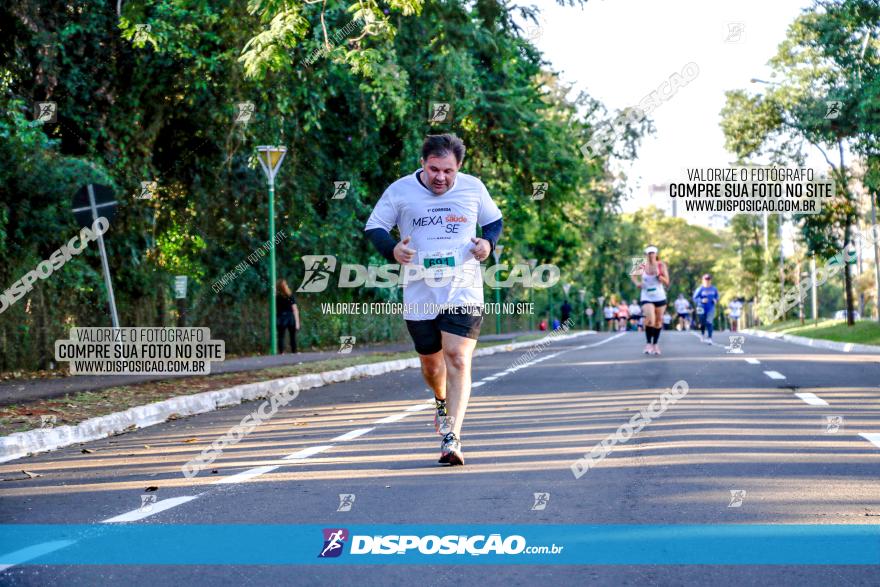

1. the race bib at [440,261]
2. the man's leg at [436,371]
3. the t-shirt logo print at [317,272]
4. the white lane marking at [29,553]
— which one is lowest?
the white lane marking at [29,553]

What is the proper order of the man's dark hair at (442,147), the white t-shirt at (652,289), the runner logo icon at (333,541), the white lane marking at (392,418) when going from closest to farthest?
the runner logo icon at (333,541)
the man's dark hair at (442,147)
the white lane marking at (392,418)
the white t-shirt at (652,289)

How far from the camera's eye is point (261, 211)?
95.6ft

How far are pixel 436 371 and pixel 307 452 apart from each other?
50.4 inches

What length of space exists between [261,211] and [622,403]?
16881 millimetres

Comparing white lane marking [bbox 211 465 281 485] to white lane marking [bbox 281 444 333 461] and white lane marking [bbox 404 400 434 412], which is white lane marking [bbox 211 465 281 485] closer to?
white lane marking [bbox 281 444 333 461]

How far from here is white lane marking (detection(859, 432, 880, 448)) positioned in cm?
950

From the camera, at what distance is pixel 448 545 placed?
19.0ft

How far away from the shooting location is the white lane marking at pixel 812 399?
42.9ft

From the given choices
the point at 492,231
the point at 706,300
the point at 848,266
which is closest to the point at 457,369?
the point at 492,231

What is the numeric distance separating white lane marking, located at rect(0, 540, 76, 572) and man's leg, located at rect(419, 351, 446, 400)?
3.59 m

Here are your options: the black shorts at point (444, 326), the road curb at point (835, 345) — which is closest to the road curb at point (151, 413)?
the black shorts at point (444, 326)

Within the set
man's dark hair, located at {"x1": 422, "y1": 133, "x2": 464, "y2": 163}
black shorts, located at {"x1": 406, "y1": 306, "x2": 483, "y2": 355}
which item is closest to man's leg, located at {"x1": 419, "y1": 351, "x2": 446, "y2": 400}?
black shorts, located at {"x1": 406, "y1": 306, "x2": 483, "y2": 355}

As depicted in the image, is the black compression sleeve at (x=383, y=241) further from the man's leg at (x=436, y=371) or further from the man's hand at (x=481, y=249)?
the man's leg at (x=436, y=371)

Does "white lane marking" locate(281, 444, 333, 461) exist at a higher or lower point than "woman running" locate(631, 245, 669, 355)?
lower
